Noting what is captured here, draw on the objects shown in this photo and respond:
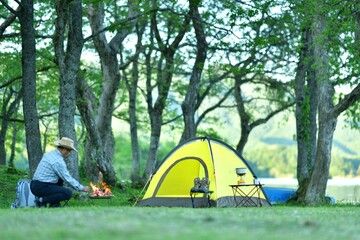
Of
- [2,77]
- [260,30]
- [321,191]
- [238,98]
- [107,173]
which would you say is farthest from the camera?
[238,98]

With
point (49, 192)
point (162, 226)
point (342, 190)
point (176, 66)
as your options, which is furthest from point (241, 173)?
point (342, 190)

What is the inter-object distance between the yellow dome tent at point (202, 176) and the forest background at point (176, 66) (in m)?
2.43

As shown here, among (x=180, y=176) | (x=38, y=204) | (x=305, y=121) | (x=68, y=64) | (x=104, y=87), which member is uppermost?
(x=104, y=87)

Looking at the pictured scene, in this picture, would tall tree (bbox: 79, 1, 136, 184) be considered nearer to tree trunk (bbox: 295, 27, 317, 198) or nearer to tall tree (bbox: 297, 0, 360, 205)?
tall tree (bbox: 297, 0, 360, 205)

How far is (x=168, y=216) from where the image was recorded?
30.2ft

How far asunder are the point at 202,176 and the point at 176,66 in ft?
45.2

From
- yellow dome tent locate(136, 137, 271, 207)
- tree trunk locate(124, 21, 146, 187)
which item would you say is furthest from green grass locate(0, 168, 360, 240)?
tree trunk locate(124, 21, 146, 187)

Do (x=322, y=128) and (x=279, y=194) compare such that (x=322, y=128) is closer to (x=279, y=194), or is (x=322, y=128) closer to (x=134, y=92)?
(x=279, y=194)

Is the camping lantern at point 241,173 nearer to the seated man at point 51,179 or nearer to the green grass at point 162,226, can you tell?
the seated man at point 51,179

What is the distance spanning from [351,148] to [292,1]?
6587 inches

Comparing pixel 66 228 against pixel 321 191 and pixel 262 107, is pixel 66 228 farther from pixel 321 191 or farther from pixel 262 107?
pixel 262 107

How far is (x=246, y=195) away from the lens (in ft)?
54.7

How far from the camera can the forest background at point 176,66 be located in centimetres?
1783

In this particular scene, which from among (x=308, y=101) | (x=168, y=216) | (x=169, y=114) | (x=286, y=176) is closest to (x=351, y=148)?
(x=286, y=176)
